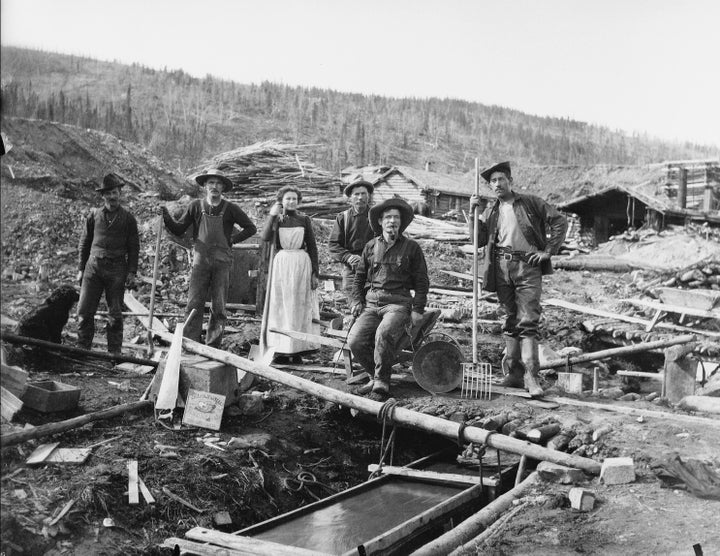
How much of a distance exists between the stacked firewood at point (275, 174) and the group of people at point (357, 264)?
14.9 meters

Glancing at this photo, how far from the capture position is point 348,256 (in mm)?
7871

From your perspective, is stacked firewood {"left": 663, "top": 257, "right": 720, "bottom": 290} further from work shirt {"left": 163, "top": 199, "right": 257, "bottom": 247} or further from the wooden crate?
the wooden crate

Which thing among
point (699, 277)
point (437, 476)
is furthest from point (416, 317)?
point (699, 277)

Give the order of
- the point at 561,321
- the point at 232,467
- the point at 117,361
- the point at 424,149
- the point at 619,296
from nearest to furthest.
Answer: the point at 232,467
the point at 117,361
the point at 561,321
the point at 619,296
the point at 424,149

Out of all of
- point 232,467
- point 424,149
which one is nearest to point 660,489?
point 232,467

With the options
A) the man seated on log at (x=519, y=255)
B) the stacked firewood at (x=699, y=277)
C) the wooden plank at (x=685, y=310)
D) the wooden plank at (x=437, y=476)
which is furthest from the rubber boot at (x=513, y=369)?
the stacked firewood at (x=699, y=277)

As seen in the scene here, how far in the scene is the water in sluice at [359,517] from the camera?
4.86 m

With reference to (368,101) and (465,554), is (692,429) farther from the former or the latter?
(368,101)

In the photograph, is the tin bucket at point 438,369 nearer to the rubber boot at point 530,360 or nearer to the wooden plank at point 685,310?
the rubber boot at point 530,360

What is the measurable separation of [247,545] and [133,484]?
1158mm

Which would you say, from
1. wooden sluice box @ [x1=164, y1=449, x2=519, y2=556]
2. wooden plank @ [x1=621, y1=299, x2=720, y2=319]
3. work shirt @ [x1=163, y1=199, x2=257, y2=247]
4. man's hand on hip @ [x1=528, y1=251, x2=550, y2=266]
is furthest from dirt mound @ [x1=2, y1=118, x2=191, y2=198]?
wooden sluice box @ [x1=164, y1=449, x2=519, y2=556]

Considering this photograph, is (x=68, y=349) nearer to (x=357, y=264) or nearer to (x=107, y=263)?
(x=107, y=263)

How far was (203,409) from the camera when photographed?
20.2ft

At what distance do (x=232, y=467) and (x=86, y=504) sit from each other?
4.18ft
